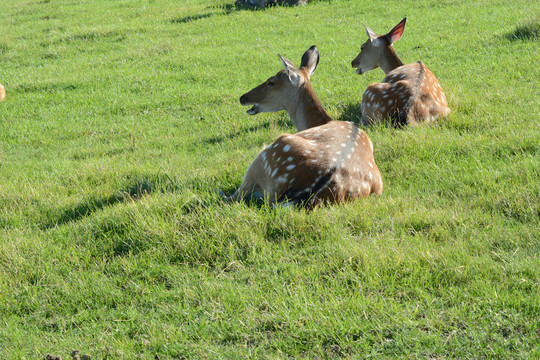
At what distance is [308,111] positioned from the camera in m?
6.67

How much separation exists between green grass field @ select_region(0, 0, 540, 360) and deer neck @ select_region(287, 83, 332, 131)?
48 centimetres

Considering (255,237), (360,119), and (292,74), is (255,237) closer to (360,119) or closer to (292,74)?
(292,74)

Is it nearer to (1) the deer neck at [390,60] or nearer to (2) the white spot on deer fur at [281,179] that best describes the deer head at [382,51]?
(1) the deer neck at [390,60]

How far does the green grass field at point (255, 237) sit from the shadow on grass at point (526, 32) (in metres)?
0.93

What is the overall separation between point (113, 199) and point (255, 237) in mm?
1916

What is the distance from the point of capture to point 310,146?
4.97m

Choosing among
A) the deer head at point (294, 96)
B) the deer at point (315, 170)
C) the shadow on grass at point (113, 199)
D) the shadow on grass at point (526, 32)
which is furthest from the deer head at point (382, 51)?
the shadow on grass at point (113, 199)

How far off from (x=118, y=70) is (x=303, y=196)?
26.2 ft

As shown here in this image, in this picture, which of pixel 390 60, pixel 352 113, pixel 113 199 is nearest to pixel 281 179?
pixel 113 199

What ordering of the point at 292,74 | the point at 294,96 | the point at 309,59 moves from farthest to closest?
the point at 309,59
the point at 294,96
the point at 292,74

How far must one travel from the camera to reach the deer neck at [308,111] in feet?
21.6

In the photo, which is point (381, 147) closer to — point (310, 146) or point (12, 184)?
point (310, 146)

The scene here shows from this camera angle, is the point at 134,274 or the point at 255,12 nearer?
the point at 134,274

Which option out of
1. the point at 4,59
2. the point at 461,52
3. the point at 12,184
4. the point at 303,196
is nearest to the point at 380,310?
the point at 303,196
